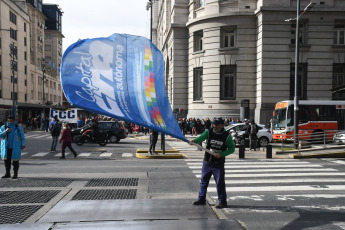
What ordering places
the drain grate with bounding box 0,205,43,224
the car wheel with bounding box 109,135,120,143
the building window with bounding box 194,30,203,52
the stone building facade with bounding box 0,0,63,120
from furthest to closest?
the stone building facade with bounding box 0,0,63,120, the building window with bounding box 194,30,203,52, the car wheel with bounding box 109,135,120,143, the drain grate with bounding box 0,205,43,224

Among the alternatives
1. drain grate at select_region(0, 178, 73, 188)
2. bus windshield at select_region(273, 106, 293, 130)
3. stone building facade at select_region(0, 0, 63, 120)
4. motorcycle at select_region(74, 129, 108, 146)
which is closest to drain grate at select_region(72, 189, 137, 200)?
drain grate at select_region(0, 178, 73, 188)

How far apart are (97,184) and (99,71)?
4.49 meters

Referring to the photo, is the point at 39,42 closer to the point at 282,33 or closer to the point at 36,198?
the point at 282,33

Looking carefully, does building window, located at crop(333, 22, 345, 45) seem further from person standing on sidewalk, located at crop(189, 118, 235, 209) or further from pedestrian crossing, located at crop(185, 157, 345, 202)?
person standing on sidewalk, located at crop(189, 118, 235, 209)

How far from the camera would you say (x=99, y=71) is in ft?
20.6

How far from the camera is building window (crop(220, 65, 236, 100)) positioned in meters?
32.8

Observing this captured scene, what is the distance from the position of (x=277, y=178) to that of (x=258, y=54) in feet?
73.9

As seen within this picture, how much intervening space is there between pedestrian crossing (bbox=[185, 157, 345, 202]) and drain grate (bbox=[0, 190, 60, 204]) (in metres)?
3.91

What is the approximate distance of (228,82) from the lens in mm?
32969

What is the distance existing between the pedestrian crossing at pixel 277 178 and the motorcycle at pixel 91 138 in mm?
8914

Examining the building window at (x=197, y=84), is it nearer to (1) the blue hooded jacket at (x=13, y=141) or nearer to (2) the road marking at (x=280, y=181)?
(2) the road marking at (x=280, y=181)

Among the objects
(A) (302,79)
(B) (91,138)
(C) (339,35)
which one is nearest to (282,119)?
(A) (302,79)

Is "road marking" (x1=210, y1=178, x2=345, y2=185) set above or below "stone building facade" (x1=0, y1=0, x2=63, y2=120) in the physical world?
below

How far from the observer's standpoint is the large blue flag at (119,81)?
595 cm
